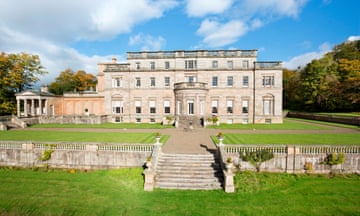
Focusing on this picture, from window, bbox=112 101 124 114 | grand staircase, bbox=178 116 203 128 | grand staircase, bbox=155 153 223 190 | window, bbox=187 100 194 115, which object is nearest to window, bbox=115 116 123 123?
window, bbox=112 101 124 114

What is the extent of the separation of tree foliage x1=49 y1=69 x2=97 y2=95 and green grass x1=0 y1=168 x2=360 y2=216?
5288cm

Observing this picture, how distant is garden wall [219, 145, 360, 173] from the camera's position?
→ 36.0ft

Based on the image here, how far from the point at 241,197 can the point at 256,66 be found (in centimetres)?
2501

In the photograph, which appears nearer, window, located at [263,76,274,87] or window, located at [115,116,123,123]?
window, located at [263,76,274,87]

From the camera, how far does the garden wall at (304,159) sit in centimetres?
1097

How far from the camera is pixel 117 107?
3109 cm

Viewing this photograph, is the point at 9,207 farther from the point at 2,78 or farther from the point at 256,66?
the point at 2,78

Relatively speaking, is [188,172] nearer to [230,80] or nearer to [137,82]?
[230,80]

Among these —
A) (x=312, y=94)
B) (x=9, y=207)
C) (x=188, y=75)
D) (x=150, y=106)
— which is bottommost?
(x=9, y=207)

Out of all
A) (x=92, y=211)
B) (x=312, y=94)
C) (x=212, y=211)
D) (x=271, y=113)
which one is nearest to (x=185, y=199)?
(x=212, y=211)

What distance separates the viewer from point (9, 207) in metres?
8.23

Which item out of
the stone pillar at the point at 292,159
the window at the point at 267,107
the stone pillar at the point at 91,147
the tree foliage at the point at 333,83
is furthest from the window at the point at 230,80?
the tree foliage at the point at 333,83

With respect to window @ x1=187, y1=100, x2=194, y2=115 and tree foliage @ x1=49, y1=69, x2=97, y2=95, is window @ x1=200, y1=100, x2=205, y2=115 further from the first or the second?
tree foliage @ x1=49, y1=69, x2=97, y2=95

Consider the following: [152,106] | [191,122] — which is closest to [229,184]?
[191,122]
